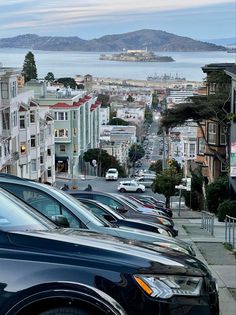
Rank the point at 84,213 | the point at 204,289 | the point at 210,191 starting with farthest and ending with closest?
the point at 210,191, the point at 84,213, the point at 204,289

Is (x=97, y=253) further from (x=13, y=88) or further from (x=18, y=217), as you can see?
(x=13, y=88)

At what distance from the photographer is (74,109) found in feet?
241

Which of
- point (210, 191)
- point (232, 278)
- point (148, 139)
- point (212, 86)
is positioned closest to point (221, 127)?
point (212, 86)

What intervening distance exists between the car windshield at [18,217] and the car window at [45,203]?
1.85 m

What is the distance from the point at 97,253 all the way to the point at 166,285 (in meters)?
0.47

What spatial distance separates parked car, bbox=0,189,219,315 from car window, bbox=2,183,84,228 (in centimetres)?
279

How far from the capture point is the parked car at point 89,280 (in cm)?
371

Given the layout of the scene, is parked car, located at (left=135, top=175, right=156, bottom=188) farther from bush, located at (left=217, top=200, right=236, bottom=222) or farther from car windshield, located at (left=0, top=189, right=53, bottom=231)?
car windshield, located at (left=0, top=189, right=53, bottom=231)

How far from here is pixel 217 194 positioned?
33.4 metres

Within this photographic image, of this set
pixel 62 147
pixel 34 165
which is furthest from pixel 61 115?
pixel 34 165

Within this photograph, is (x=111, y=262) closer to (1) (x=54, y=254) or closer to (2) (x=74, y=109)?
(1) (x=54, y=254)

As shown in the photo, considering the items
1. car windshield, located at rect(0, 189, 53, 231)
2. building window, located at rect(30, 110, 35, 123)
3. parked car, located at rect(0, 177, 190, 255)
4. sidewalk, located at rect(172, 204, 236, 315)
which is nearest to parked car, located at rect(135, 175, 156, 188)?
building window, located at rect(30, 110, 35, 123)

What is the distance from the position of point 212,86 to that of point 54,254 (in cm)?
4025

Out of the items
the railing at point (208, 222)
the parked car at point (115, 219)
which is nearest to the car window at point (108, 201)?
the parked car at point (115, 219)
